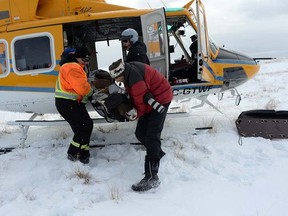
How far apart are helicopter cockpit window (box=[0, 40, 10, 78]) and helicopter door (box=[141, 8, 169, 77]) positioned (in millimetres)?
2763

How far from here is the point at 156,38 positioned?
617cm

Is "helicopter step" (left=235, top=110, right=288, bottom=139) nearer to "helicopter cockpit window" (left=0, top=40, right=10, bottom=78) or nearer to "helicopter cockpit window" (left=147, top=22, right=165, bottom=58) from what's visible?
"helicopter cockpit window" (left=147, top=22, right=165, bottom=58)

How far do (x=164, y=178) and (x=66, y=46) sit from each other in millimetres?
3471

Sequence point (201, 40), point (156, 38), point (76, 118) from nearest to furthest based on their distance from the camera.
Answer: point (76, 118)
point (201, 40)
point (156, 38)

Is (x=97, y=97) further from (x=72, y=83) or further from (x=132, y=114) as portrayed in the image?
(x=132, y=114)

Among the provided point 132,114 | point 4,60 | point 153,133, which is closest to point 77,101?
point 132,114

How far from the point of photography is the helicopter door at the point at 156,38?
5918 mm

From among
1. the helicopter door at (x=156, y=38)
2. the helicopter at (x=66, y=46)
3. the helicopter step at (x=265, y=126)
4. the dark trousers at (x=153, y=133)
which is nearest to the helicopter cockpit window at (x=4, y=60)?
the helicopter at (x=66, y=46)

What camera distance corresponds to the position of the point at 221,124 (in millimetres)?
6621

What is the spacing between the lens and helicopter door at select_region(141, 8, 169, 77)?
5918 millimetres

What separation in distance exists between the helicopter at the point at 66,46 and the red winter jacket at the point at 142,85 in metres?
1.85

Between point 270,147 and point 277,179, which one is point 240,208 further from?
point 270,147

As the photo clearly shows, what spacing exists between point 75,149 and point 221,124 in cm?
306

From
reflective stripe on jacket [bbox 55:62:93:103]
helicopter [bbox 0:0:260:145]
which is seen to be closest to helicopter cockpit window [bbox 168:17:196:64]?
helicopter [bbox 0:0:260:145]
